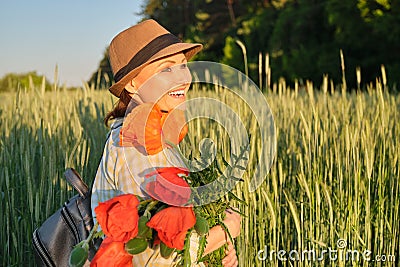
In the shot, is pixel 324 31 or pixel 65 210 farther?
pixel 324 31

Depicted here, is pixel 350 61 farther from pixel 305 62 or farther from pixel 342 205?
pixel 342 205

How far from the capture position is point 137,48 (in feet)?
3.31

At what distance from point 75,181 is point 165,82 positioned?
0.24m

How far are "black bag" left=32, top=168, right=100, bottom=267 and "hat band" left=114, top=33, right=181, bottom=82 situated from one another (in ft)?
0.68

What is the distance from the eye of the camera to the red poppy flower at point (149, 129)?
88 centimetres

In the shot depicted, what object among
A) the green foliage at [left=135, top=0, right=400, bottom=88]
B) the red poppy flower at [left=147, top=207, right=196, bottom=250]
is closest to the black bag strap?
the red poppy flower at [left=147, top=207, right=196, bottom=250]

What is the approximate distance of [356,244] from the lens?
142cm

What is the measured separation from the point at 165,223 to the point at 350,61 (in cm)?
739

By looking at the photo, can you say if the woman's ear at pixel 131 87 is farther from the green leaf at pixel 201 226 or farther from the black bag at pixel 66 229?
the green leaf at pixel 201 226

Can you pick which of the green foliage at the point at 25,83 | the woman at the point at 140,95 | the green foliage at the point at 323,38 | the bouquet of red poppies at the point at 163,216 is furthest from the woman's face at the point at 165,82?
the green foliage at the point at 323,38

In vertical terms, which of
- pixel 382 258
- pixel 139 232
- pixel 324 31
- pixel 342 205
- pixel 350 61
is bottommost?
pixel 382 258

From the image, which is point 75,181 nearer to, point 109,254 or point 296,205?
point 109,254

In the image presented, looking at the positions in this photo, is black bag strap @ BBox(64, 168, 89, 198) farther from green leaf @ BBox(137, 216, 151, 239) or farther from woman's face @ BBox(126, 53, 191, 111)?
green leaf @ BBox(137, 216, 151, 239)

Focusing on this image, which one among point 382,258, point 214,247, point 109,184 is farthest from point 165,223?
point 382,258
